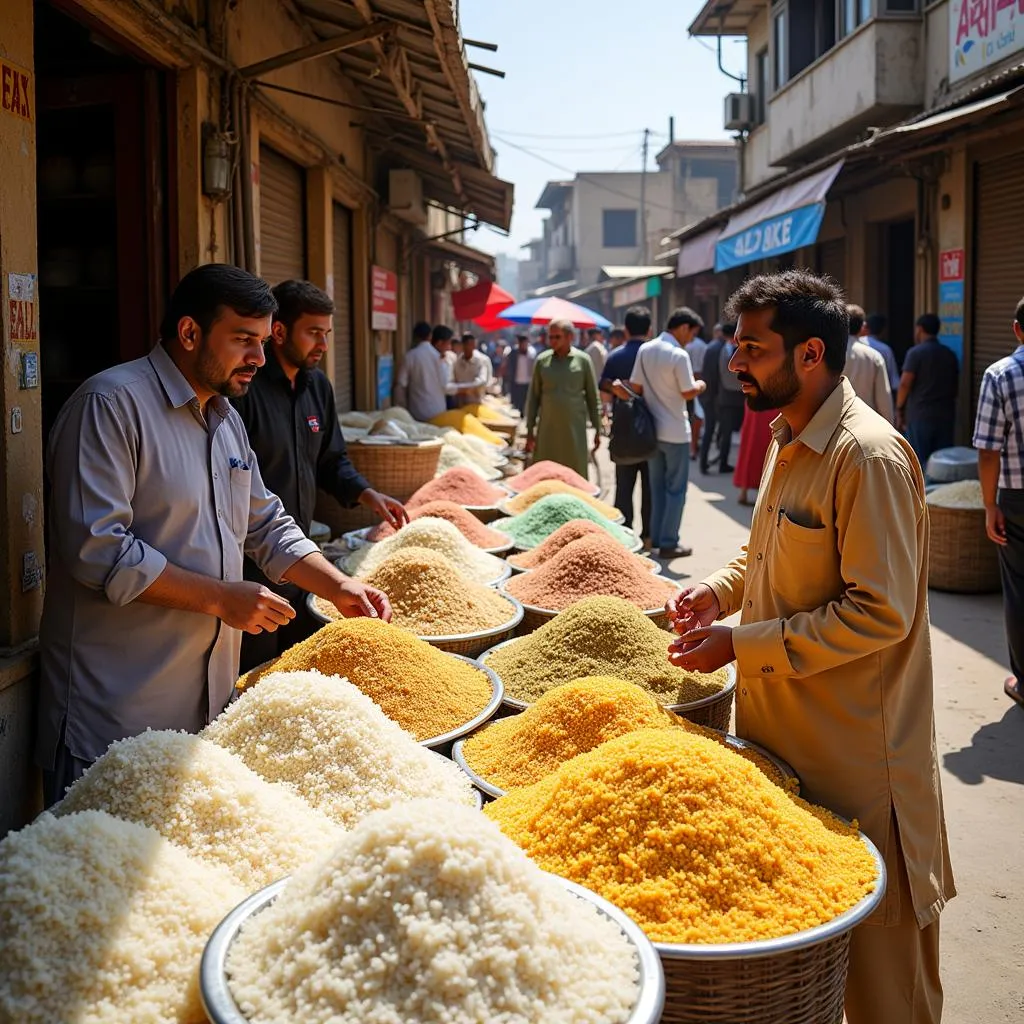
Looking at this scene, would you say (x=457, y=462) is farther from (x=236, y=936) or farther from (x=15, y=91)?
(x=236, y=936)

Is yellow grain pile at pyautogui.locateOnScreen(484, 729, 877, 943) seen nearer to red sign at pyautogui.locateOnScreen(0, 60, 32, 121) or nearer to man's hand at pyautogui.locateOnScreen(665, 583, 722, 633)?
man's hand at pyautogui.locateOnScreen(665, 583, 722, 633)

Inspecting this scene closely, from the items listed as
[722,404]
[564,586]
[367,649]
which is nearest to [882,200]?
[722,404]

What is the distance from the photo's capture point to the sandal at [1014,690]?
15.5ft

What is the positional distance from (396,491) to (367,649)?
350 centimetres

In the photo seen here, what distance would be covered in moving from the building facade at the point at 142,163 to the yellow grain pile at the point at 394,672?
0.66m

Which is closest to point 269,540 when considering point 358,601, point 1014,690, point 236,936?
point 358,601

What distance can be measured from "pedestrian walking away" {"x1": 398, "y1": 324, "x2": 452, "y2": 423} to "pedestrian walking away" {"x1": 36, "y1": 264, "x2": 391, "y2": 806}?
755 cm

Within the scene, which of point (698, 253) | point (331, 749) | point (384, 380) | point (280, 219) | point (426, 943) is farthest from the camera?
point (698, 253)

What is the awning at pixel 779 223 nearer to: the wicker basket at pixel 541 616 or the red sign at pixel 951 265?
the red sign at pixel 951 265

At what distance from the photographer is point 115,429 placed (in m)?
2.19

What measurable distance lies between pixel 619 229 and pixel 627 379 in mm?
35912

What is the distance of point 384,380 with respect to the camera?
34.3 feet

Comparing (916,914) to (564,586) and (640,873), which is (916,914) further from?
(564,586)

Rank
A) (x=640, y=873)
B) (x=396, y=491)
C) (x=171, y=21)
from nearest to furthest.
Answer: (x=640, y=873), (x=171, y=21), (x=396, y=491)
